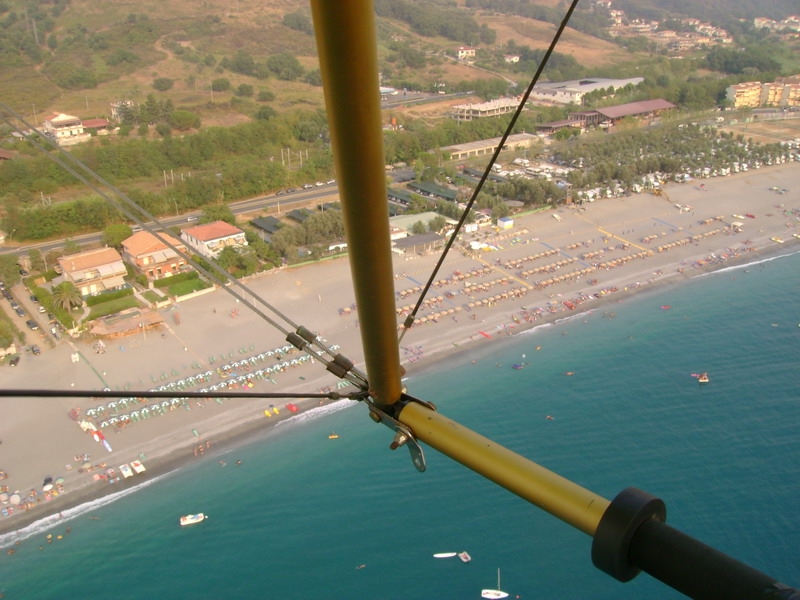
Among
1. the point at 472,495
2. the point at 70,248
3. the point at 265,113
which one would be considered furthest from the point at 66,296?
the point at 265,113

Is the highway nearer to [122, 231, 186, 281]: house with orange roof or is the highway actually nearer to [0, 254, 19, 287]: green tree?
[0, 254, 19, 287]: green tree

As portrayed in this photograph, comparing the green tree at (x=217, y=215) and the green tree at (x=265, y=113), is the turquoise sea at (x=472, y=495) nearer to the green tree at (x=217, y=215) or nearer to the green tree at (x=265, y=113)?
the green tree at (x=217, y=215)

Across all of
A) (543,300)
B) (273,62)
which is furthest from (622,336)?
(273,62)

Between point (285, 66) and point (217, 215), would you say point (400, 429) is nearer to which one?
point (217, 215)

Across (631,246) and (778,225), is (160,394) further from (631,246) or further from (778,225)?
(778,225)

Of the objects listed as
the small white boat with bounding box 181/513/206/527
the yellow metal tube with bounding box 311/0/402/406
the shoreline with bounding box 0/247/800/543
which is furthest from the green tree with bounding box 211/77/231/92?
the yellow metal tube with bounding box 311/0/402/406

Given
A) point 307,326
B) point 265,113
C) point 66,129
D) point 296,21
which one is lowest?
point 307,326

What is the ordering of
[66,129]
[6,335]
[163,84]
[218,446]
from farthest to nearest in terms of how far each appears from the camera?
[163,84] < [66,129] < [6,335] < [218,446]
